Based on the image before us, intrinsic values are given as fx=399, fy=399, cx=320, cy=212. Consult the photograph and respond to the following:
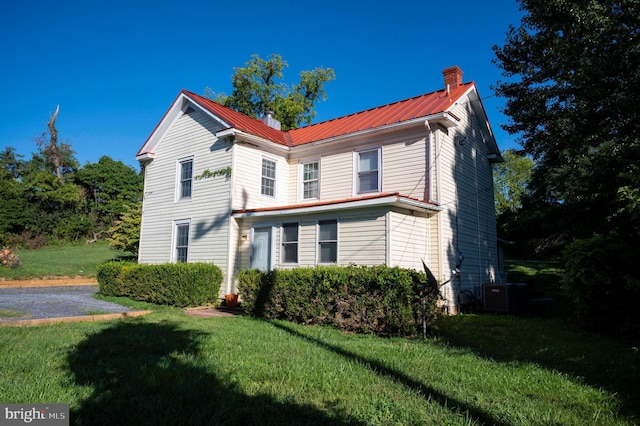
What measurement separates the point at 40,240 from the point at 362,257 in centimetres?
3600

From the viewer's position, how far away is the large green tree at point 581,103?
38.7 ft

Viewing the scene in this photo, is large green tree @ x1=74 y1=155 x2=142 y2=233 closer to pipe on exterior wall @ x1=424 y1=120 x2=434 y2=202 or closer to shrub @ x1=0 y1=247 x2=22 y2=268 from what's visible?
shrub @ x1=0 y1=247 x2=22 y2=268

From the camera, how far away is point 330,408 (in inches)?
148

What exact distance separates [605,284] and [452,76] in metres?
9.18

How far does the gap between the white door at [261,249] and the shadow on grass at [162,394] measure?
265 inches

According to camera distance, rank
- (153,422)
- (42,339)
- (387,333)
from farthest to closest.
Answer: (387,333) < (42,339) < (153,422)

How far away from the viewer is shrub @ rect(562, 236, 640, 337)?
7590 mm

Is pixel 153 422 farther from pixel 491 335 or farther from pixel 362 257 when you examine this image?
pixel 362 257

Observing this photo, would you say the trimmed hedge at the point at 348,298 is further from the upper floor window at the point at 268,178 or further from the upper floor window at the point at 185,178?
the upper floor window at the point at 185,178

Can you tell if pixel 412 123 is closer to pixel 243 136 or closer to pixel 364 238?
pixel 364 238

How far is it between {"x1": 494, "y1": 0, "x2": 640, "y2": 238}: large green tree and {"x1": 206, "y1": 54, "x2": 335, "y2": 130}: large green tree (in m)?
15.5

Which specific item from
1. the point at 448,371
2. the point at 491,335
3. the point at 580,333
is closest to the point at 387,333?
the point at 491,335

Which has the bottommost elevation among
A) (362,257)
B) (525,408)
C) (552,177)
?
(525,408)

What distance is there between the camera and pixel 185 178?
1562 cm
